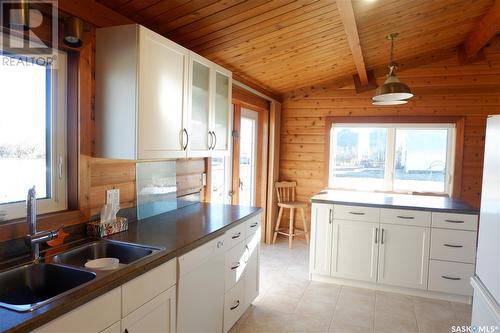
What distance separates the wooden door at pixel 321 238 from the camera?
11.6ft

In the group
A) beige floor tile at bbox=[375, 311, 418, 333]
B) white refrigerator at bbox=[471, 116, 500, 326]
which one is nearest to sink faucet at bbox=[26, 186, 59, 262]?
white refrigerator at bbox=[471, 116, 500, 326]

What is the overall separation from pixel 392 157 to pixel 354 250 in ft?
6.36

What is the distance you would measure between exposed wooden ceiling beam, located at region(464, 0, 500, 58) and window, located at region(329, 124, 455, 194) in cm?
98

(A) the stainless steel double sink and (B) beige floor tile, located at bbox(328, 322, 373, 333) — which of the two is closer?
(A) the stainless steel double sink

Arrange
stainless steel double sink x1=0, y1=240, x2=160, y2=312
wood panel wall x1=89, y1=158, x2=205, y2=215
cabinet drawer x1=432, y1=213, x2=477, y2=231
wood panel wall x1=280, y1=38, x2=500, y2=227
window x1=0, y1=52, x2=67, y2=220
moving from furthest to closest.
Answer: wood panel wall x1=280, y1=38, x2=500, y2=227
cabinet drawer x1=432, y1=213, x2=477, y2=231
wood panel wall x1=89, y1=158, x2=205, y2=215
window x1=0, y1=52, x2=67, y2=220
stainless steel double sink x1=0, y1=240, x2=160, y2=312

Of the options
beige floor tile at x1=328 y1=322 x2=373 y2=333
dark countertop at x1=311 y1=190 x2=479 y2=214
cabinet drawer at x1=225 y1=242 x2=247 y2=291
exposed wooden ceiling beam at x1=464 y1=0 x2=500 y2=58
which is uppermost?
exposed wooden ceiling beam at x1=464 y1=0 x2=500 y2=58

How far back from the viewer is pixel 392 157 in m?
4.86

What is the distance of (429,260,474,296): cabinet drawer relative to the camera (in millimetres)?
Result: 3193

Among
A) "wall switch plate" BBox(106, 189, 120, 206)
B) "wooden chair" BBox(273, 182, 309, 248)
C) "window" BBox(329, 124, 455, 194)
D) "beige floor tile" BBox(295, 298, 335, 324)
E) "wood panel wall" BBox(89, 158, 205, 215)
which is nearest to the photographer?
"wood panel wall" BBox(89, 158, 205, 215)

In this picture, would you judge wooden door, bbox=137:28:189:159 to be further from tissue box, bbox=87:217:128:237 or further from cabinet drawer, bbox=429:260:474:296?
cabinet drawer, bbox=429:260:474:296

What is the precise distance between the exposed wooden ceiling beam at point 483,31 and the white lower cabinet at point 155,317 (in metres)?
3.84

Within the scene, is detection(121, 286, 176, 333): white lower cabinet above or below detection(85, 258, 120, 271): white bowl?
below

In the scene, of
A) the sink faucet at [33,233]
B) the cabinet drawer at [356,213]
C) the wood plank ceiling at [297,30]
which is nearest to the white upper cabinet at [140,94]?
the wood plank ceiling at [297,30]

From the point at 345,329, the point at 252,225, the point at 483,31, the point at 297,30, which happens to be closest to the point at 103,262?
the point at 252,225
